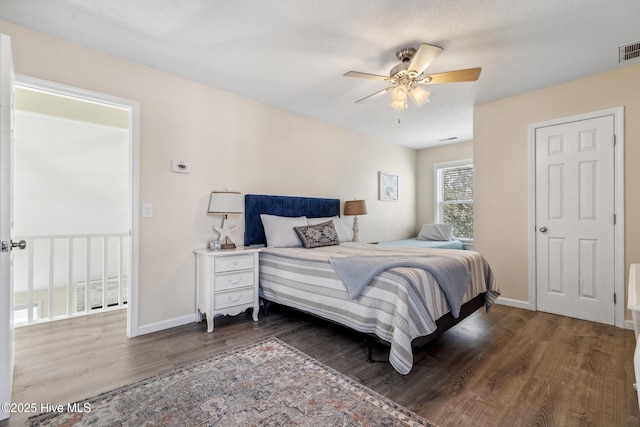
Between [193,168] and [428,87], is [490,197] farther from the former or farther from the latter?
[193,168]

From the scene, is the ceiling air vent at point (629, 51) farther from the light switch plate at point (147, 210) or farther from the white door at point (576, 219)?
the light switch plate at point (147, 210)

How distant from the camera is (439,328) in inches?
84.9

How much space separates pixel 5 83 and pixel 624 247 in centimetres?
487

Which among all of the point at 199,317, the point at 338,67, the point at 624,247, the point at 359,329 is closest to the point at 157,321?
the point at 199,317

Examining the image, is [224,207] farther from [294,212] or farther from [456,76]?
[456,76]

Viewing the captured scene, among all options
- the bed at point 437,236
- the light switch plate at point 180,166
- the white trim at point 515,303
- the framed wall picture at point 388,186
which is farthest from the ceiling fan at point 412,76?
the bed at point 437,236

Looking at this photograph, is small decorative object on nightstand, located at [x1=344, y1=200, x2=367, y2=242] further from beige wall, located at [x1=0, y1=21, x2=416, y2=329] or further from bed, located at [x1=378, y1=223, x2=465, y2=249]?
bed, located at [x1=378, y1=223, x2=465, y2=249]

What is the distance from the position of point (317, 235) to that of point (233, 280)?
1104 millimetres

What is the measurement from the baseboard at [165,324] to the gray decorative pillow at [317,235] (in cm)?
140

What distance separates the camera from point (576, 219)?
9.99 feet

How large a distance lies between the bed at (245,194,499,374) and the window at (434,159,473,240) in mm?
2876

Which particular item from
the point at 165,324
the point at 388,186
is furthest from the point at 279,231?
the point at 388,186

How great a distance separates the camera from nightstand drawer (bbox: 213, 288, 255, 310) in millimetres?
2699

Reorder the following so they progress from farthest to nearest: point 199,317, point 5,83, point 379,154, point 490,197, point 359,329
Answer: point 379,154
point 490,197
point 199,317
point 359,329
point 5,83
